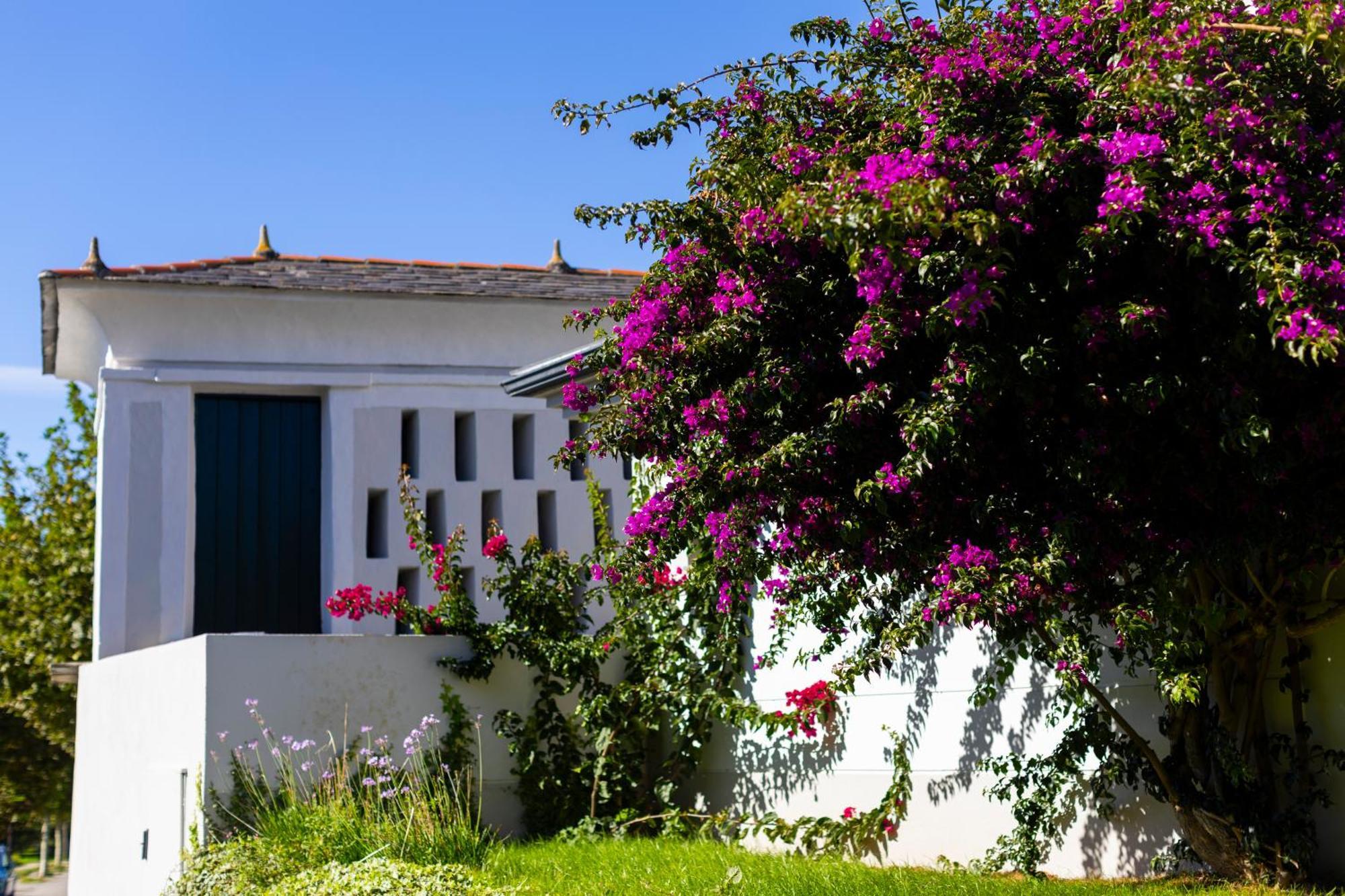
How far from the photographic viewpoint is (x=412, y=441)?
13.5 meters

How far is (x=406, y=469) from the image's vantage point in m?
11.7

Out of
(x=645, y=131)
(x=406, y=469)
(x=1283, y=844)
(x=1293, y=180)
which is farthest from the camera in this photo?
(x=406, y=469)

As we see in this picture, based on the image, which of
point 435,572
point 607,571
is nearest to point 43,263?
point 435,572

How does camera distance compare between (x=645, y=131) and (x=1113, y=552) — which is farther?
(x=645, y=131)

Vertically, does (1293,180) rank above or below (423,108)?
below

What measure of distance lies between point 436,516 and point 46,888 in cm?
3666

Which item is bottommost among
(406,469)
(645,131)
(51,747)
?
(51,747)

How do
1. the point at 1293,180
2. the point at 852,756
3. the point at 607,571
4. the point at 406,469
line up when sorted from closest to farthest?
the point at 1293,180, the point at 607,571, the point at 852,756, the point at 406,469

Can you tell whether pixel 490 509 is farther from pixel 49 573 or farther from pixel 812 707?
pixel 49 573

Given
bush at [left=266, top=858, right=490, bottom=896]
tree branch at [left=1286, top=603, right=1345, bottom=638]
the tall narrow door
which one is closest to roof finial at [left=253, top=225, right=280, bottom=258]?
the tall narrow door

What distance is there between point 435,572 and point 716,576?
15.2 feet

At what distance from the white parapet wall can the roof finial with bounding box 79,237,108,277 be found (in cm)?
366

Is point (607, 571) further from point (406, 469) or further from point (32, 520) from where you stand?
point (32, 520)

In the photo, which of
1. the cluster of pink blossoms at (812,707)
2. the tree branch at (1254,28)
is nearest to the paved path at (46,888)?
the cluster of pink blossoms at (812,707)
